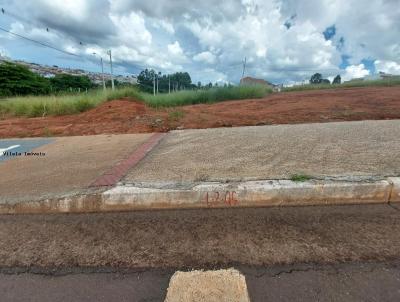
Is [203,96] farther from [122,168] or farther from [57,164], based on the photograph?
[122,168]

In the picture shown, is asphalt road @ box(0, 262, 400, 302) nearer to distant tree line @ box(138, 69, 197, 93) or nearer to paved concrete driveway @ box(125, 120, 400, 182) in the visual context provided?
paved concrete driveway @ box(125, 120, 400, 182)

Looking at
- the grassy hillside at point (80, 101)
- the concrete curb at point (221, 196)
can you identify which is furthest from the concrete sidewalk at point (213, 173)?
the grassy hillside at point (80, 101)

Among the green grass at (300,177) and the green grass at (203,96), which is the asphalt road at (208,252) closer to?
the green grass at (300,177)

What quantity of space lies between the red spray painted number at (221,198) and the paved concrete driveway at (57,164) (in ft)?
5.71

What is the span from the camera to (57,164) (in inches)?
187

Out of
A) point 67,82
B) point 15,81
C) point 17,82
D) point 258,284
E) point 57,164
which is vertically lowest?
point 258,284

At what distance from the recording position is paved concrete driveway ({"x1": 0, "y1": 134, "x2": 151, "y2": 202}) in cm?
355

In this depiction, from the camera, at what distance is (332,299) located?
171 centimetres

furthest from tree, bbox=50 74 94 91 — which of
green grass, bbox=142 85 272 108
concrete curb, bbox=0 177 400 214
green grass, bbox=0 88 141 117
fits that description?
concrete curb, bbox=0 177 400 214

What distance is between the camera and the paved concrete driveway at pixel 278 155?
346 centimetres

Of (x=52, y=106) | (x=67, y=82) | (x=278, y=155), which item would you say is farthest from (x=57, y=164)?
(x=67, y=82)

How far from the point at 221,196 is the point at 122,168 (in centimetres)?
190

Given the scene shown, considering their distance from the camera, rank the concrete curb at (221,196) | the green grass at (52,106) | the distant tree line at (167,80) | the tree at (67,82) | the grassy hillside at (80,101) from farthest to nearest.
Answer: the distant tree line at (167,80) → the tree at (67,82) → the grassy hillside at (80,101) → the green grass at (52,106) → the concrete curb at (221,196)

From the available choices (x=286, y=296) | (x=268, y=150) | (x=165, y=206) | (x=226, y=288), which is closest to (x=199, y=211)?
(x=165, y=206)
